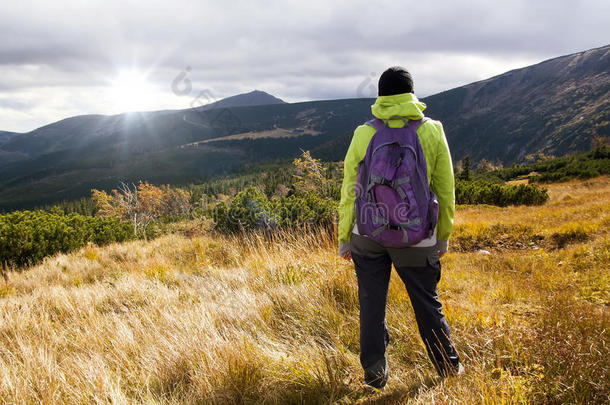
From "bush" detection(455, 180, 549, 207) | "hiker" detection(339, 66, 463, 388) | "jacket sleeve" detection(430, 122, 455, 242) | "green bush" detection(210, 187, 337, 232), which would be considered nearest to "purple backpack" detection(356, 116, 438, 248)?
"hiker" detection(339, 66, 463, 388)

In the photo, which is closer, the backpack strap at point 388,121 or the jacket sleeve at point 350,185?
the backpack strap at point 388,121

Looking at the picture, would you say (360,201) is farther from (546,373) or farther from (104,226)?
(104,226)

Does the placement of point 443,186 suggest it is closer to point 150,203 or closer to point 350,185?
point 350,185

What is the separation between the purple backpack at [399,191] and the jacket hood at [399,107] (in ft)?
0.17

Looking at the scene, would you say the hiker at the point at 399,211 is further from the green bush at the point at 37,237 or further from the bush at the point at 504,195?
the bush at the point at 504,195

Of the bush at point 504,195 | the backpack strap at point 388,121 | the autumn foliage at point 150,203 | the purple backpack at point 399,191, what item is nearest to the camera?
the purple backpack at point 399,191

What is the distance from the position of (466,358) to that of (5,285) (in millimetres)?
6904

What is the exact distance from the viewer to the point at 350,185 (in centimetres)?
233

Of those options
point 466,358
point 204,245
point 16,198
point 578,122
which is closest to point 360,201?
point 466,358

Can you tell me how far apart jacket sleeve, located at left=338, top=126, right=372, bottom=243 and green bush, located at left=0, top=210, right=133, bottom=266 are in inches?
338

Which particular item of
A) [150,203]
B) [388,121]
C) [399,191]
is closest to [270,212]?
[388,121]

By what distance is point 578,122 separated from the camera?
14200 centimetres

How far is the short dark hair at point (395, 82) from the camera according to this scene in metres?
2.10

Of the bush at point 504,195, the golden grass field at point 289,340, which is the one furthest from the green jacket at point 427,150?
the bush at point 504,195
